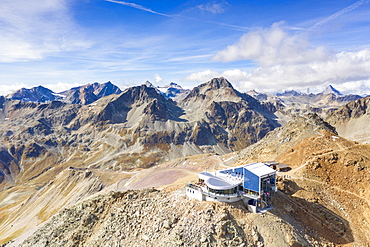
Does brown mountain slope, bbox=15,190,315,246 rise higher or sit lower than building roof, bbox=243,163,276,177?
lower

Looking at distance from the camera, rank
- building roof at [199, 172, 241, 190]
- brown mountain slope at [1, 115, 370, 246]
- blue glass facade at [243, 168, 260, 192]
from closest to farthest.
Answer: brown mountain slope at [1, 115, 370, 246], building roof at [199, 172, 241, 190], blue glass facade at [243, 168, 260, 192]

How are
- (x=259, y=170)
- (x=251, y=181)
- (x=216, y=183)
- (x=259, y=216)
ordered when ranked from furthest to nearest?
(x=259, y=170) → (x=251, y=181) → (x=216, y=183) → (x=259, y=216)

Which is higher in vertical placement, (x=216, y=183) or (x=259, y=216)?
(x=216, y=183)

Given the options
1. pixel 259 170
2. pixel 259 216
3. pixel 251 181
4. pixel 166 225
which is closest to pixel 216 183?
pixel 251 181

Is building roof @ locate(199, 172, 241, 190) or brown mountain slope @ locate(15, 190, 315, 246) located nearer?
brown mountain slope @ locate(15, 190, 315, 246)

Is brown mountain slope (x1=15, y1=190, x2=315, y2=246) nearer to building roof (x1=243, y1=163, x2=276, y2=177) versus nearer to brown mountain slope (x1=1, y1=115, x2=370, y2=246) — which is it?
brown mountain slope (x1=1, y1=115, x2=370, y2=246)

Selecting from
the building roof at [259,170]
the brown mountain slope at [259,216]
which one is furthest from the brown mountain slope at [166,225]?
the building roof at [259,170]

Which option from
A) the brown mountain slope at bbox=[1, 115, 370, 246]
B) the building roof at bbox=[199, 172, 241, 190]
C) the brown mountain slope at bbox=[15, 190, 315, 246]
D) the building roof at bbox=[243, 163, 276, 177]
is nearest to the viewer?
the brown mountain slope at bbox=[15, 190, 315, 246]

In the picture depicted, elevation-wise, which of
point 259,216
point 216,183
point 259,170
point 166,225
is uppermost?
point 259,170

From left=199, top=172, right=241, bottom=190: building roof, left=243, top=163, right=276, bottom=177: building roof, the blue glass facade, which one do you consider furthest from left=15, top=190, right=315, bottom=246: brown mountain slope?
left=243, top=163, right=276, bottom=177: building roof

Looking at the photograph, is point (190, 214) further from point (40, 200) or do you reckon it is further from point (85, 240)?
point (40, 200)

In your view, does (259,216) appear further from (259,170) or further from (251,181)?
(259,170)

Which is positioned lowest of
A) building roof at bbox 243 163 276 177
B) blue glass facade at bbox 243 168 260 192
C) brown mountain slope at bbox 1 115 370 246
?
brown mountain slope at bbox 1 115 370 246
